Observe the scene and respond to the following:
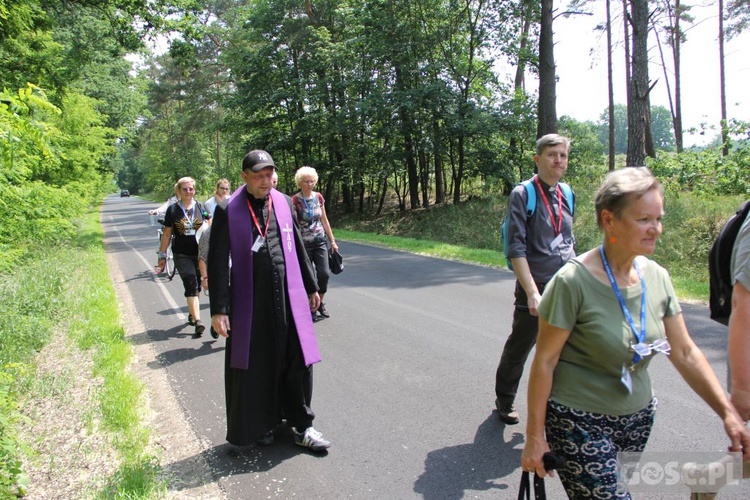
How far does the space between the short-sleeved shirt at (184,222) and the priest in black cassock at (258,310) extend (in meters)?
3.48

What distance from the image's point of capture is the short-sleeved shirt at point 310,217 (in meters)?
6.96

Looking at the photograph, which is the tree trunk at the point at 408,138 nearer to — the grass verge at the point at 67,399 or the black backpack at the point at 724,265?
the grass verge at the point at 67,399

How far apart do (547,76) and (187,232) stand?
43.5 ft

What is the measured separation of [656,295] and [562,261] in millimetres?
1623

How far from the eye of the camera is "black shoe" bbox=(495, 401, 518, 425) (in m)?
4.04

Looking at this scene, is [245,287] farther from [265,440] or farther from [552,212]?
[552,212]

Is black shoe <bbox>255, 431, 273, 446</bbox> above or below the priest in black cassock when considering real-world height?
below

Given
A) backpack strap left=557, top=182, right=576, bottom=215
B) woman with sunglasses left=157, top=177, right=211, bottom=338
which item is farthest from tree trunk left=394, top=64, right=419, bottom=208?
backpack strap left=557, top=182, right=576, bottom=215

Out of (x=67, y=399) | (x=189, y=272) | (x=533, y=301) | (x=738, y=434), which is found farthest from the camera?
(x=189, y=272)

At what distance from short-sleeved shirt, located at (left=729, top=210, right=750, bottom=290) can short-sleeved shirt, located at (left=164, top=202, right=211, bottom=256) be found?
6.14 m

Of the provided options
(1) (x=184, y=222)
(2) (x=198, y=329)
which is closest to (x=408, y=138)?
(1) (x=184, y=222)

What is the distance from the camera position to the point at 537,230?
11.9 ft

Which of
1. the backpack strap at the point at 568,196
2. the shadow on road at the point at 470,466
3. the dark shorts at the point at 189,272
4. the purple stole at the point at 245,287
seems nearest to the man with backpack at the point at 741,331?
the shadow on road at the point at 470,466

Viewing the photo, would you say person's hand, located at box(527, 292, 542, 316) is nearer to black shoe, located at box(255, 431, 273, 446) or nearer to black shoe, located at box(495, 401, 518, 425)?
black shoe, located at box(495, 401, 518, 425)
